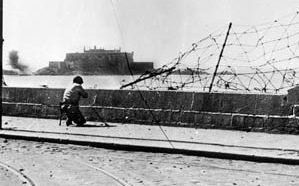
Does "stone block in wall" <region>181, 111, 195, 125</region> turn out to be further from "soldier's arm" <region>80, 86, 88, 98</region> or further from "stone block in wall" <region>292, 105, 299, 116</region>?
"soldier's arm" <region>80, 86, 88, 98</region>

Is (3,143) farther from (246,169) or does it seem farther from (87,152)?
(246,169)

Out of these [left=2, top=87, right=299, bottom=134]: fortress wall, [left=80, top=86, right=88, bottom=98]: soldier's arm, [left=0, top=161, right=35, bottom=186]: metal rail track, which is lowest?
[left=0, top=161, right=35, bottom=186]: metal rail track

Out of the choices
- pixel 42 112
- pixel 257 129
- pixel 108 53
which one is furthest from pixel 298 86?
pixel 108 53

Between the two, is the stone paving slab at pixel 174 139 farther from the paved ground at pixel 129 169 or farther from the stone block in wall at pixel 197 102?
the stone block in wall at pixel 197 102

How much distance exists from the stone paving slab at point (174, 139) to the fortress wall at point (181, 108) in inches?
14.6

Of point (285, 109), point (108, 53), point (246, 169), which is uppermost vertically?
point (108, 53)

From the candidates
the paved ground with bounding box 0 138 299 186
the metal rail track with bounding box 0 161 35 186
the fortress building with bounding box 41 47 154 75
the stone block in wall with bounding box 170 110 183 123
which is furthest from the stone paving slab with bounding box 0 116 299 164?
the fortress building with bounding box 41 47 154 75

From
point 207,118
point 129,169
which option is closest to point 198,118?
point 207,118

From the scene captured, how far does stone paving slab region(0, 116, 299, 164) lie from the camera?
948cm

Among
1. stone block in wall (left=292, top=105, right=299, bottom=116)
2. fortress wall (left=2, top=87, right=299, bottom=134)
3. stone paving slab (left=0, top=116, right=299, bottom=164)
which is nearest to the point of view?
stone paving slab (left=0, top=116, right=299, bottom=164)

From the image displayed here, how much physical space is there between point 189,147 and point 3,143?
4669 millimetres

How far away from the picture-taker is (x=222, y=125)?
42.9 ft

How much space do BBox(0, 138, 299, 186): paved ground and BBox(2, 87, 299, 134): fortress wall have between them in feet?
11.8

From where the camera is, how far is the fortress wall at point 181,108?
12.4 meters
